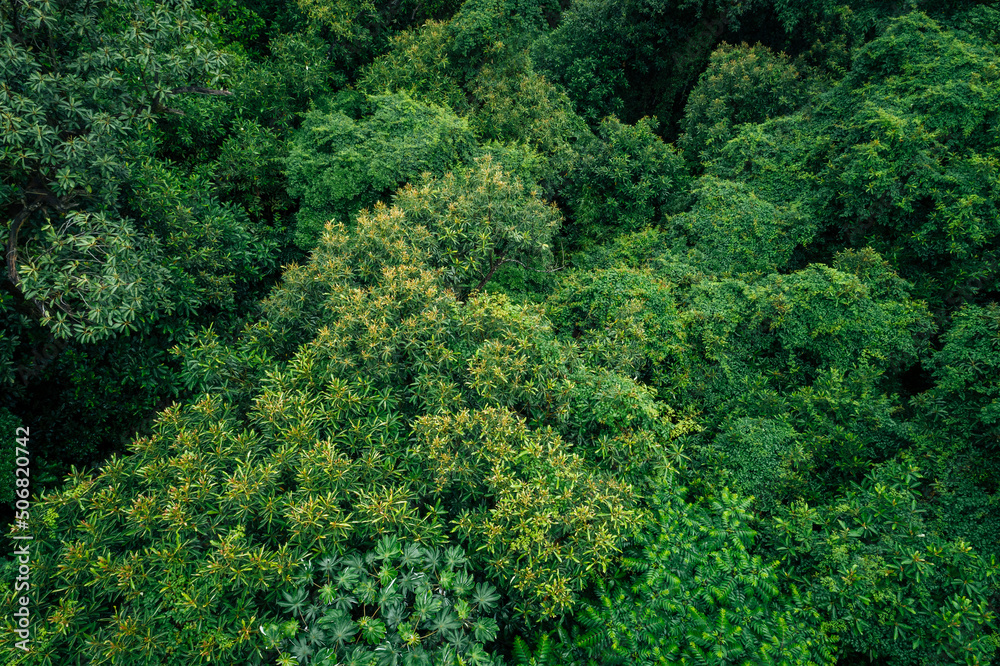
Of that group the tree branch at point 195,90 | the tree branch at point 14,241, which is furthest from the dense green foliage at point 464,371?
the tree branch at point 195,90

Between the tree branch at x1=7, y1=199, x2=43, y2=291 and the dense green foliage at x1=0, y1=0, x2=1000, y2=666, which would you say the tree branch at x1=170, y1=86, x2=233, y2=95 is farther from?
the tree branch at x1=7, y1=199, x2=43, y2=291

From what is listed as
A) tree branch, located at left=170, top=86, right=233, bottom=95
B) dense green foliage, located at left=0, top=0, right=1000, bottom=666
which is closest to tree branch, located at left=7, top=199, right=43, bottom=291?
dense green foliage, located at left=0, top=0, right=1000, bottom=666

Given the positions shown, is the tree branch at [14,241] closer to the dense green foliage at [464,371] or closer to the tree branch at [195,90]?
the dense green foliage at [464,371]

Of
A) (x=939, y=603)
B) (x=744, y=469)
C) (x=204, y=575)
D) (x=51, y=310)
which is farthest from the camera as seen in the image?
(x=744, y=469)

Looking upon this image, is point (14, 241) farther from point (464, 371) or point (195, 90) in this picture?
point (464, 371)

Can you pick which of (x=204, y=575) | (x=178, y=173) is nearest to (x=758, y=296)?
(x=204, y=575)

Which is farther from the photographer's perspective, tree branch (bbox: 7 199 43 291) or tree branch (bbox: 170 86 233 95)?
tree branch (bbox: 170 86 233 95)

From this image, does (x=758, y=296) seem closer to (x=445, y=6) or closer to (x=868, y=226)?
(x=868, y=226)

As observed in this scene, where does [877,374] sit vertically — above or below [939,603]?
above
